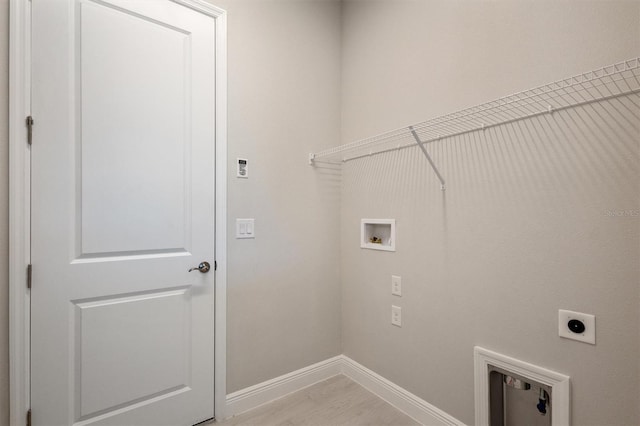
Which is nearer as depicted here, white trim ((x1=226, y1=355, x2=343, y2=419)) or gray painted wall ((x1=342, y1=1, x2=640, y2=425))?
gray painted wall ((x1=342, y1=1, x2=640, y2=425))

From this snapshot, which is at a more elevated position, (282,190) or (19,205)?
(282,190)

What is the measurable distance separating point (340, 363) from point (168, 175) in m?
1.73

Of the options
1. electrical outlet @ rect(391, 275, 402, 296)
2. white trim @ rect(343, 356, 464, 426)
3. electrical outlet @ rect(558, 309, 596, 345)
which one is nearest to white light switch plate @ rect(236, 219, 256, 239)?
electrical outlet @ rect(391, 275, 402, 296)

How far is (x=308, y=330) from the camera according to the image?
2.15m

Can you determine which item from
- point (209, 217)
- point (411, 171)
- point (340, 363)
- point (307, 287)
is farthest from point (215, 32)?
point (340, 363)

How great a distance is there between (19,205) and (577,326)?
7.50 feet

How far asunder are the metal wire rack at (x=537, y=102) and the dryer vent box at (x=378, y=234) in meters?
0.45

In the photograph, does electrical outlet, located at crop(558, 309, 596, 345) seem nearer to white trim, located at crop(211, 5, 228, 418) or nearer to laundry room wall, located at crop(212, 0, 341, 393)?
laundry room wall, located at crop(212, 0, 341, 393)

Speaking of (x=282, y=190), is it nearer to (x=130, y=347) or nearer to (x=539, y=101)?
(x=130, y=347)

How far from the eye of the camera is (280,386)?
1996 mm

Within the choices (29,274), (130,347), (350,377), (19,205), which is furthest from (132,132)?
(350,377)

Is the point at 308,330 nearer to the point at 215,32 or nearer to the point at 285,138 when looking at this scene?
the point at 285,138

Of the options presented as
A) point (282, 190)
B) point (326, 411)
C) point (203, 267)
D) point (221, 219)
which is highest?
point (282, 190)

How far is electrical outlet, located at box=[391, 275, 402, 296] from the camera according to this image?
6.17 feet
